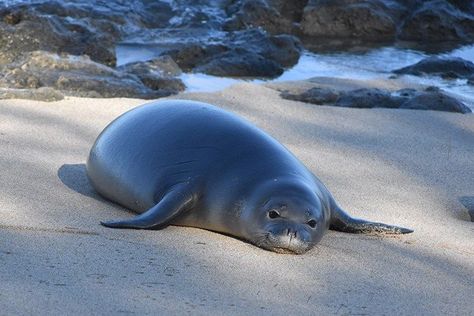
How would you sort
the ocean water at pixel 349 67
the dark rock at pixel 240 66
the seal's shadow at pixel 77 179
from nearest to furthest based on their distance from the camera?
the seal's shadow at pixel 77 179 → the ocean water at pixel 349 67 → the dark rock at pixel 240 66

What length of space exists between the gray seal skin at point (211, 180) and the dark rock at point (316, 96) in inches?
105

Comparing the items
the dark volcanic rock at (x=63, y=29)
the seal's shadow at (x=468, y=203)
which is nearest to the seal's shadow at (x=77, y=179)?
the seal's shadow at (x=468, y=203)

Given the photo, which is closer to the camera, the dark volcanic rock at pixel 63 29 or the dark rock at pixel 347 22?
the dark volcanic rock at pixel 63 29

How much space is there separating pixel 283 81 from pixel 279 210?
4525 mm

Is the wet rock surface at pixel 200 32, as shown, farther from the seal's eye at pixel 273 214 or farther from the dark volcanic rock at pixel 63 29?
the seal's eye at pixel 273 214

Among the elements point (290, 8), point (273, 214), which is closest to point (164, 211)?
point (273, 214)

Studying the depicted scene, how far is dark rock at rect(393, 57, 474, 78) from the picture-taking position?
29.2ft

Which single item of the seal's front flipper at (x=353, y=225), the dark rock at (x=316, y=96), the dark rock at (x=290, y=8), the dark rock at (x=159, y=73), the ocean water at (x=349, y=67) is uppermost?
the seal's front flipper at (x=353, y=225)

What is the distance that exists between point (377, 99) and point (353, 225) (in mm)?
3240

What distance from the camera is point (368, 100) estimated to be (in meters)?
7.14

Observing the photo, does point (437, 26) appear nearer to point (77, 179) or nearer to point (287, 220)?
point (77, 179)

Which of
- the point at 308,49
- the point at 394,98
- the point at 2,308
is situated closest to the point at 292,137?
the point at 394,98

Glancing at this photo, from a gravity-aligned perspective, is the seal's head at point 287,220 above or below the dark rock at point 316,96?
above

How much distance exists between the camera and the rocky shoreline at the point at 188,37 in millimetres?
7191
